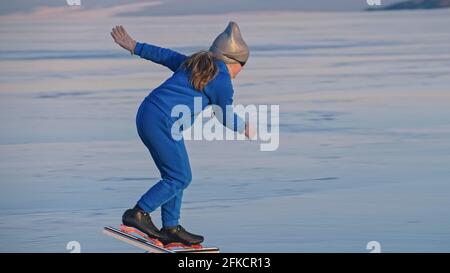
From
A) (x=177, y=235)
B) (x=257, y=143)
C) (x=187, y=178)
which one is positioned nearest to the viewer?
(x=187, y=178)

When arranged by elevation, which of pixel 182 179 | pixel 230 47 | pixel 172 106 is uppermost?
pixel 230 47

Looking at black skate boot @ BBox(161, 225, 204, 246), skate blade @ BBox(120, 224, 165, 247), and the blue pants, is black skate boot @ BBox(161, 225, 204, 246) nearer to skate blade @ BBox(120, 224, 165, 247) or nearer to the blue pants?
skate blade @ BBox(120, 224, 165, 247)

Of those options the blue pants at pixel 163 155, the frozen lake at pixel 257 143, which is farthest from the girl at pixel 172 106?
the frozen lake at pixel 257 143

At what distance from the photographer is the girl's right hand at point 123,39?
25.9 feet

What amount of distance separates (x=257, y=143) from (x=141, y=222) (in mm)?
1006

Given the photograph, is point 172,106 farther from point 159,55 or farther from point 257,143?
point 257,143

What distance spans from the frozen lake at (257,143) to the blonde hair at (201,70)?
854mm

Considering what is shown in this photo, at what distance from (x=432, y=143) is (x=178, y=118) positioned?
1.57m

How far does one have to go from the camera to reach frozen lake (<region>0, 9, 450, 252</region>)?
828cm

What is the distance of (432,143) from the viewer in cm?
859

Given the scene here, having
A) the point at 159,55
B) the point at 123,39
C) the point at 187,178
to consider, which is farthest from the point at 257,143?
the point at 123,39

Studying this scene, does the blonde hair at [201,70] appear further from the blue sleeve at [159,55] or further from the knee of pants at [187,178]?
the knee of pants at [187,178]

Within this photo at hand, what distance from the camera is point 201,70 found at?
7.72 meters

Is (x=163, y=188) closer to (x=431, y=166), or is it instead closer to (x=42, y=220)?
(x=42, y=220)
